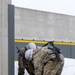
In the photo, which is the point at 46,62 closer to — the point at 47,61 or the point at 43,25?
the point at 47,61

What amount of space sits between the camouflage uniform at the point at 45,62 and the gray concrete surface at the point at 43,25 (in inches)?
205

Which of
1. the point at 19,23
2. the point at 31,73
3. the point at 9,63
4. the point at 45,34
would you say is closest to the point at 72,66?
the point at 31,73

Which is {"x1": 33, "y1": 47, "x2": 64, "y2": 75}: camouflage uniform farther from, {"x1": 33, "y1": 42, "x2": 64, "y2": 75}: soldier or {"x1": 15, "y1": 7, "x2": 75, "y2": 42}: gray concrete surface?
{"x1": 15, "y1": 7, "x2": 75, "y2": 42}: gray concrete surface

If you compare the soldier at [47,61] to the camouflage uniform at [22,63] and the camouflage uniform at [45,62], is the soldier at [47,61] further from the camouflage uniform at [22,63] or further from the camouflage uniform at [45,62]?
the camouflage uniform at [22,63]

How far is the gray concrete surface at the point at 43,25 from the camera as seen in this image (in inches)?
373

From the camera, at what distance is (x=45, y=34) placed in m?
10.8
